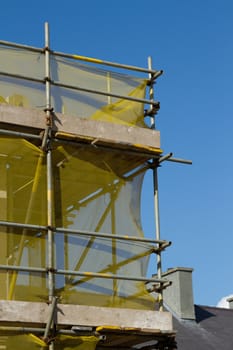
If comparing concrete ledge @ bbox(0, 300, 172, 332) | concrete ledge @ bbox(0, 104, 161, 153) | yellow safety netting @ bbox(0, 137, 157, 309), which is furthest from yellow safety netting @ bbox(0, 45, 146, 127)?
concrete ledge @ bbox(0, 300, 172, 332)

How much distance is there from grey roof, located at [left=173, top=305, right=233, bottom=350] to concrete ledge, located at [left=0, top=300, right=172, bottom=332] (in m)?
9.05

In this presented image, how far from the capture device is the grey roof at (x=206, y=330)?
2166 centimetres

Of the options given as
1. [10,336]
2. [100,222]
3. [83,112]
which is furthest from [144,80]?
[10,336]

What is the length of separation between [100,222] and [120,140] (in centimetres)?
129

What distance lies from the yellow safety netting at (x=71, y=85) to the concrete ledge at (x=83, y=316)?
9.98ft

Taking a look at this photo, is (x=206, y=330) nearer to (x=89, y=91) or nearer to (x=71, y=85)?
(x=89, y=91)

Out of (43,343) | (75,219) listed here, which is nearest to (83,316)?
(43,343)

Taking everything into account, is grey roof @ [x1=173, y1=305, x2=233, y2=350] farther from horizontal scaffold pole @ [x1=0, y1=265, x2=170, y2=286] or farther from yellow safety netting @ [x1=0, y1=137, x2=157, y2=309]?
horizontal scaffold pole @ [x1=0, y1=265, x2=170, y2=286]

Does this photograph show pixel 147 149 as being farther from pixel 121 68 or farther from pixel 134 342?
pixel 134 342

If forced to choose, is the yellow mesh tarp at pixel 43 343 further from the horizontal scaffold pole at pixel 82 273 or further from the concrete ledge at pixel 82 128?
the concrete ledge at pixel 82 128

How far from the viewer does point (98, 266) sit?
475 inches

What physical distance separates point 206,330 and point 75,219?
11879 millimetres

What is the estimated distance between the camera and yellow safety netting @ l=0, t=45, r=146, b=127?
12398 mm

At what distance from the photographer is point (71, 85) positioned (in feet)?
41.9
